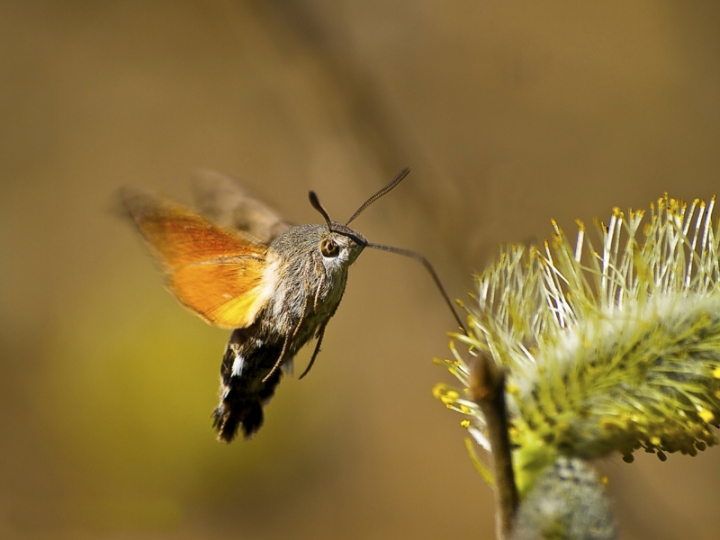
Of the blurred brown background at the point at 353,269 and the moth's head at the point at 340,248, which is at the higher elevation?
the blurred brown background at the point at 353,269

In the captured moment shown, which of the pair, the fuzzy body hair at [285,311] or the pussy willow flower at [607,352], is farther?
the fuzzy body hair at [285,311]

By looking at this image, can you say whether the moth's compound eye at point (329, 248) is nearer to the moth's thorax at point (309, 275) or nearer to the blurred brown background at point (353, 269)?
the moth's thorax at point (309, 275)

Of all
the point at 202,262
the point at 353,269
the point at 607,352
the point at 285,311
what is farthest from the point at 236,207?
the point at 353,269

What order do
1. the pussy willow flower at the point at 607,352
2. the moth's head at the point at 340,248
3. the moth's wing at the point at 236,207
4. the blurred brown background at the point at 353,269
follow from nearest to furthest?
the pussy willow flower at the point at 607,352 < the moth's head at the point at 340,248 < the moth's wing at the point at 236,207 < the blurred brown background at the point at 353,269

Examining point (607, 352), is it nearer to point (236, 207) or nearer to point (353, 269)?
point (236, 207)

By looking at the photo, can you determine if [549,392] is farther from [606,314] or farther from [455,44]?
[455,44]

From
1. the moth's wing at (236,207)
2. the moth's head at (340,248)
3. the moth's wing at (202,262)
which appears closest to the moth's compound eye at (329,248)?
the moth's head at (340,248)
